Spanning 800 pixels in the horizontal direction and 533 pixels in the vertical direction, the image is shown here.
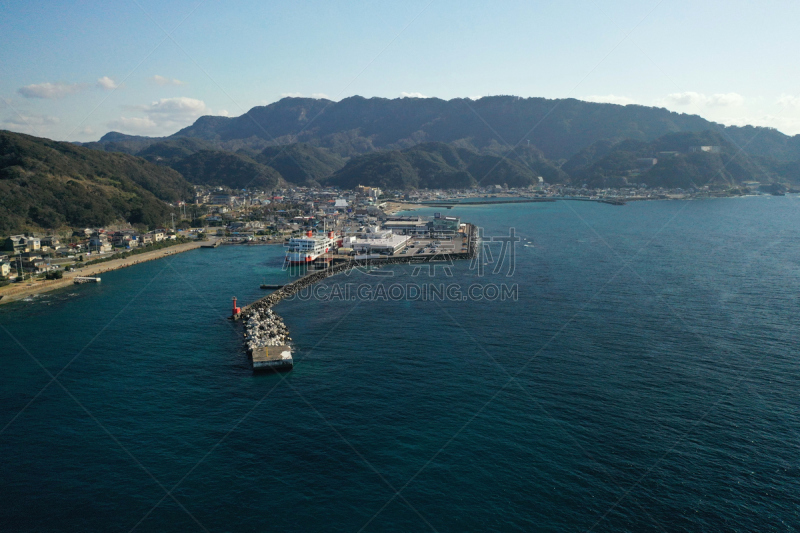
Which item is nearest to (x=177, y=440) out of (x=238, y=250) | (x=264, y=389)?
(x=264, y=389)

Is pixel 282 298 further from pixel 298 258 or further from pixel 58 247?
pixel 58 247

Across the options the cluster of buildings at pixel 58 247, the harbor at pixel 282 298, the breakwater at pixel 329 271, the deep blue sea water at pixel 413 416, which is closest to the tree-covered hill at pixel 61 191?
the cluster of buildings at pixel 58 247

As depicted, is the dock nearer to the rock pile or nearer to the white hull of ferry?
the rock pile

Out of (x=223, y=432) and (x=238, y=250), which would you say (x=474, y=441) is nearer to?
(x=223, y=432)

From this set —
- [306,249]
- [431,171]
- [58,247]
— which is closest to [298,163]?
[431,171]

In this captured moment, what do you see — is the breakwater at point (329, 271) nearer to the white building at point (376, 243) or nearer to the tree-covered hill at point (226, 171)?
the white building at point (376, 243)

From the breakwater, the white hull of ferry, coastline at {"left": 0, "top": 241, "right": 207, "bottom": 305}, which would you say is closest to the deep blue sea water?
the breakwater
